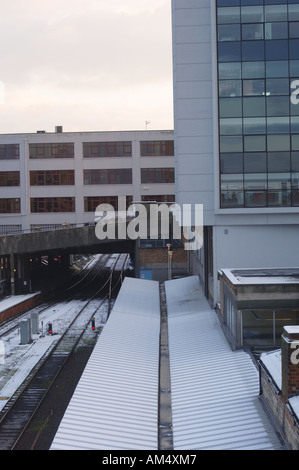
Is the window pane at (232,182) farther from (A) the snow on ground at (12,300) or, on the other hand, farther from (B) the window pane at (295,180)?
(A) the snow on ground at (12,300)

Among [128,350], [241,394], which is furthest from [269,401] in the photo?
[128,350]

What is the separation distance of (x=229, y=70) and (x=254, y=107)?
8.01 feet

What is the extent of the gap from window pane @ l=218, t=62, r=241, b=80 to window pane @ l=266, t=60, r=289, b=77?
1.54 meters

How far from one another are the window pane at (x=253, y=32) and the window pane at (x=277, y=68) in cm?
153

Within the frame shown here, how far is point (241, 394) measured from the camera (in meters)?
15.1

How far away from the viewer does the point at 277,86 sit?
26641mm

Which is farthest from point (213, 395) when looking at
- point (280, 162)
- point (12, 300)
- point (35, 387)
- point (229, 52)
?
point (12, 300)

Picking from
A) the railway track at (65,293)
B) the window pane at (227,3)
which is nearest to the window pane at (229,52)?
the window pane at (227,3)

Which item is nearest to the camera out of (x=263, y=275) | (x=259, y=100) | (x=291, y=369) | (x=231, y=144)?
(x=291, y=369)

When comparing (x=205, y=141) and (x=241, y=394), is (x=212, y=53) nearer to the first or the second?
(x=205, y=141)

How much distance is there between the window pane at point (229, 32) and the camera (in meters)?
27.0

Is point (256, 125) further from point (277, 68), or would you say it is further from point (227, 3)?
point (227, 3)
